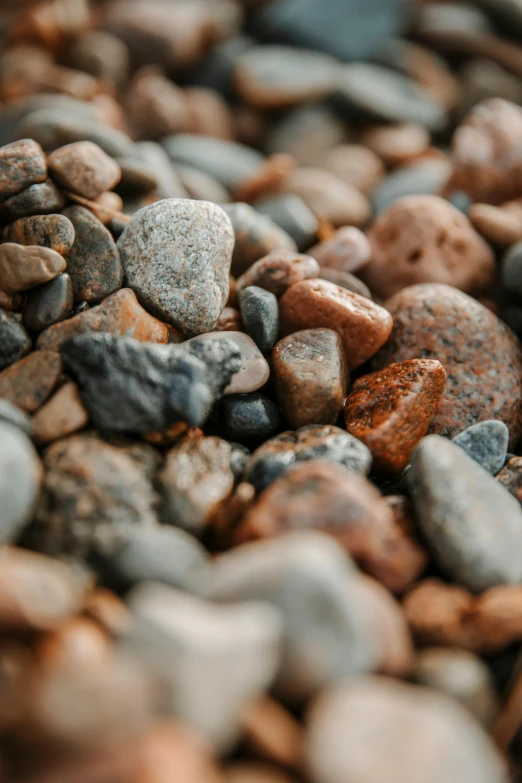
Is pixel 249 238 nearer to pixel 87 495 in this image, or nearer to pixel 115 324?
pixel 115 324

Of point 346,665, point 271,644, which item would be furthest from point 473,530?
point 271,644

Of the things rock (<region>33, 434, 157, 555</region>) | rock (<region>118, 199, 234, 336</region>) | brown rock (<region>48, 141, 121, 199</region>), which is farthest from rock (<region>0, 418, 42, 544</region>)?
brown rock (<region>48, 141, 121, 199</region>)

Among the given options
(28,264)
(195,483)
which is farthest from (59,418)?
(28,264)

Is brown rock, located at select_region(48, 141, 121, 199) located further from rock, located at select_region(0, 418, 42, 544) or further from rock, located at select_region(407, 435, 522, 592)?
rock, located at select_region(407, 435, 522, 592)

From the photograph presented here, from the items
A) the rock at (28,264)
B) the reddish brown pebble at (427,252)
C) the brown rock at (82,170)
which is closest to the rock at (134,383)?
the rock at (28,264)

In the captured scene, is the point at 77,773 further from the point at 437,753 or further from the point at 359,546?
the point at 359,546

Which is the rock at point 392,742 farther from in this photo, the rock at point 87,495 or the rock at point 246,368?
the rock at point 246,368
